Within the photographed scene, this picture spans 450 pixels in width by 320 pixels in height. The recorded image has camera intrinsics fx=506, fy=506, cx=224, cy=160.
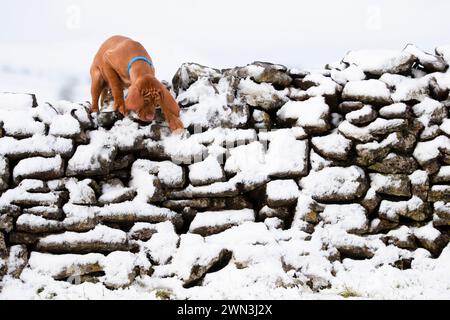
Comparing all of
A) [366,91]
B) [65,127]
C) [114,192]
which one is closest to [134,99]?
[65,127]

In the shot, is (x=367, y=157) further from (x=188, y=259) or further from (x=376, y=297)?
(x=188, y=259)

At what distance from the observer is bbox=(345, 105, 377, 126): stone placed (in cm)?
575

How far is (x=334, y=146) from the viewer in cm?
578

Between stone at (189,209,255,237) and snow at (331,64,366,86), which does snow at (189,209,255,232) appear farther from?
snow at (331,64,366,86)

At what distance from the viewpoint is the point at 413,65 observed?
20.9 feet

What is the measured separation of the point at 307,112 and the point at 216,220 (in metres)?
1.70

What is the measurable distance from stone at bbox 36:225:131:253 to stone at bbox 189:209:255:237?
0.79 m

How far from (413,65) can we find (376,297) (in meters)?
3.22

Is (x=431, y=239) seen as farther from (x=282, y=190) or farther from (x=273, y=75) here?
(x=273, y=75)

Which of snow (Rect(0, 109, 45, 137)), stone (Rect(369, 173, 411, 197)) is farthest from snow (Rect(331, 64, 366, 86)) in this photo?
snow (Rect(0, 109, 45, 137))

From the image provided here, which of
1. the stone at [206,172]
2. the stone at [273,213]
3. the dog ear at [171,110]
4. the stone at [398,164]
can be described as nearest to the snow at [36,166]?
the dog ear at [171,110]

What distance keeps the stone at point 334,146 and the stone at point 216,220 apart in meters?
1.10

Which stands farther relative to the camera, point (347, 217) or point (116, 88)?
point (116, 88)

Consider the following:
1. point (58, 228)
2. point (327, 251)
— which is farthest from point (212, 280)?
point (58, 228)
